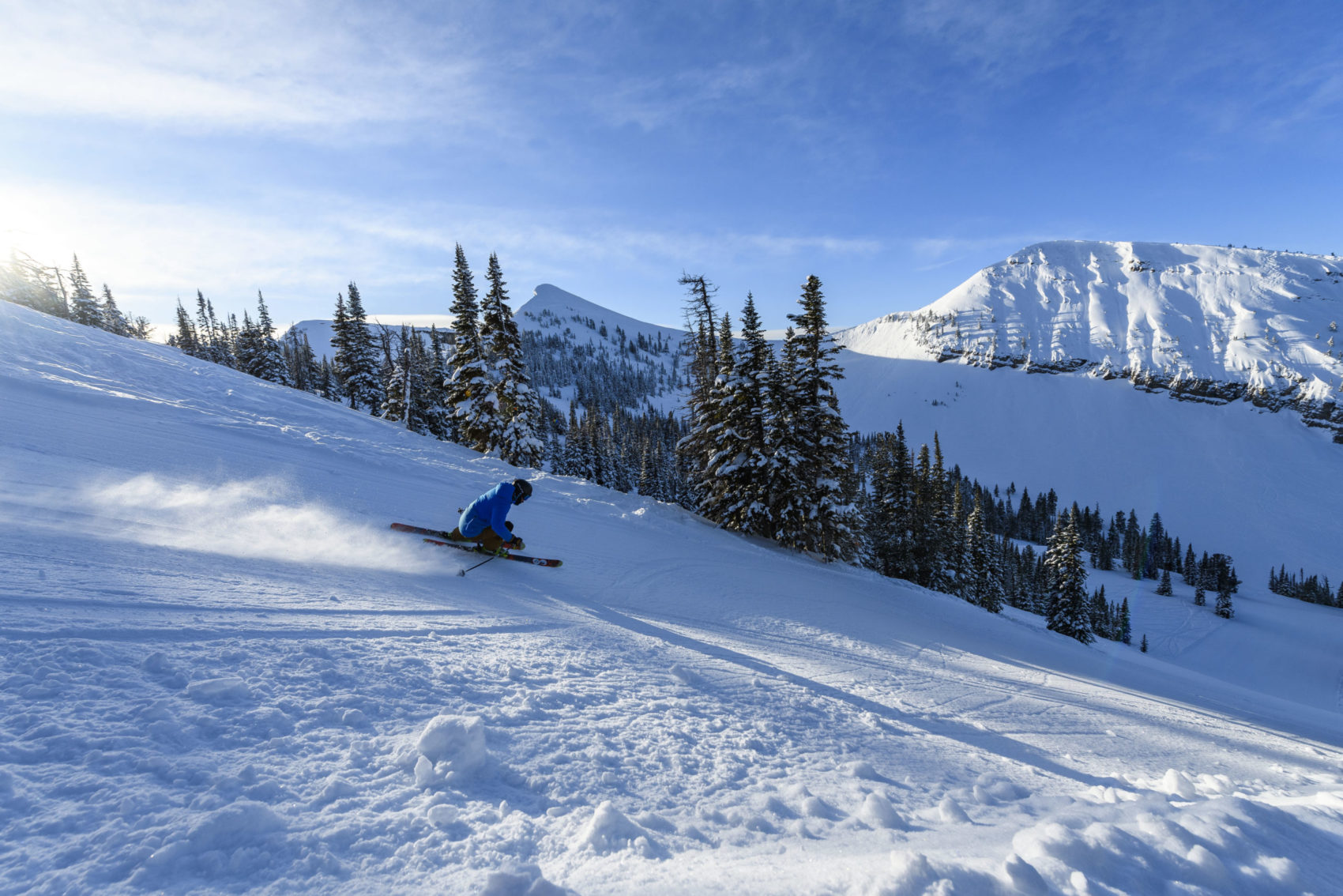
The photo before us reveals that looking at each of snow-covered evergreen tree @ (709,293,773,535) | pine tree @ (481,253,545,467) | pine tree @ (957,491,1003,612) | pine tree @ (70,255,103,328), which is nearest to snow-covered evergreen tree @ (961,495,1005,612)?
pine tree @ (957,491,1003,612)

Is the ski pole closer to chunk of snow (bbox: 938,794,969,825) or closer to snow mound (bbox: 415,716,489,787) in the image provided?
snow mound (bbox: 415,716,489,787)

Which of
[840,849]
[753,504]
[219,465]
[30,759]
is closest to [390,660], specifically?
[30,759]

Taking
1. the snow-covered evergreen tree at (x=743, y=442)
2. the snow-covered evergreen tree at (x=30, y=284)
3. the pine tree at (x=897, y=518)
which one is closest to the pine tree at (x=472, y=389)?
the snow-covered evergreen tree at (x=743, y=442)

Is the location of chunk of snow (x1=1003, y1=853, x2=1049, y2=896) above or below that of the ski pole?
above

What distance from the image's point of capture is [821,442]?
74.5ft

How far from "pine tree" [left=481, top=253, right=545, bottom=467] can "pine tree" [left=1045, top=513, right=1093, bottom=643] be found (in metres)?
38.0

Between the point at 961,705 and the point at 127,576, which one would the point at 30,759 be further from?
the point at 961,705

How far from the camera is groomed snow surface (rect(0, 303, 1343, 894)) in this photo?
2.38 metres

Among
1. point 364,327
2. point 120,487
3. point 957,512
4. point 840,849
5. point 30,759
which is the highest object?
point 364,327

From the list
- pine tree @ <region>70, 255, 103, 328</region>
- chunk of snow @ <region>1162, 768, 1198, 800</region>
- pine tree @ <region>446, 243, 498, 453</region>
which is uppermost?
pine tree @ <region>70, 255, 103, 328</region>

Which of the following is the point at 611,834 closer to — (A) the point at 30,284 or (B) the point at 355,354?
(B) the point at 355,354

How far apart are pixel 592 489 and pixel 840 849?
1671 centimetres

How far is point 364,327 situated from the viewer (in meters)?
44.1

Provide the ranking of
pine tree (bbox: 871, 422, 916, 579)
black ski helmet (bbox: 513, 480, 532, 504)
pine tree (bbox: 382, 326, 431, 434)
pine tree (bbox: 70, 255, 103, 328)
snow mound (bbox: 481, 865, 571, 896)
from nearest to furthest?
snow mound (bbox: 481, 865, 571, 896) < black ski helmet (bbox: 513, 480, 532, 504) < pine tree (bbox: 871, 422, 916, 579) < pine tree (bbox: 382, 326, 431, 434) < pine tree (bbox: 70, 255, 103, 328)
